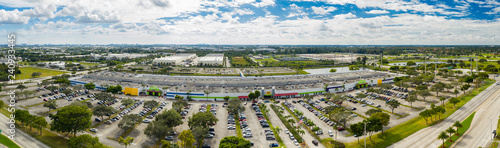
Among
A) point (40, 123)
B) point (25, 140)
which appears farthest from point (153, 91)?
point (25, 140)

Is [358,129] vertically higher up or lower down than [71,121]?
lower down

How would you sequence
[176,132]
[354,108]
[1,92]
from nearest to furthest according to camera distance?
1. [176,132]
2. [354,108]
3. [1,92]

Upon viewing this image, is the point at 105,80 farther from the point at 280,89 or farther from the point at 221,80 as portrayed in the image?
the point at 280,89

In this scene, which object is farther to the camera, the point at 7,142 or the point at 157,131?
the point at 157,131

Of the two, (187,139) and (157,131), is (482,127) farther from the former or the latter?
(157,131)

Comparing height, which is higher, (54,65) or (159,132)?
(54,65)

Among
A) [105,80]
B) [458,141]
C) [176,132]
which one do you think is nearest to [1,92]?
[105,80]

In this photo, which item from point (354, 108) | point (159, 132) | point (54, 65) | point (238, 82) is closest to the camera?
point (159, 132)

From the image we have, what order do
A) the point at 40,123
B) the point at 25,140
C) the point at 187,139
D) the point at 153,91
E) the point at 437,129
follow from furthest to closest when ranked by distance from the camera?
the point at 153,91, the point at 437,129, the point at 40,123, the point at 25,140, the point at 187,139

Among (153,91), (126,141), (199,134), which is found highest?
(153,91)
